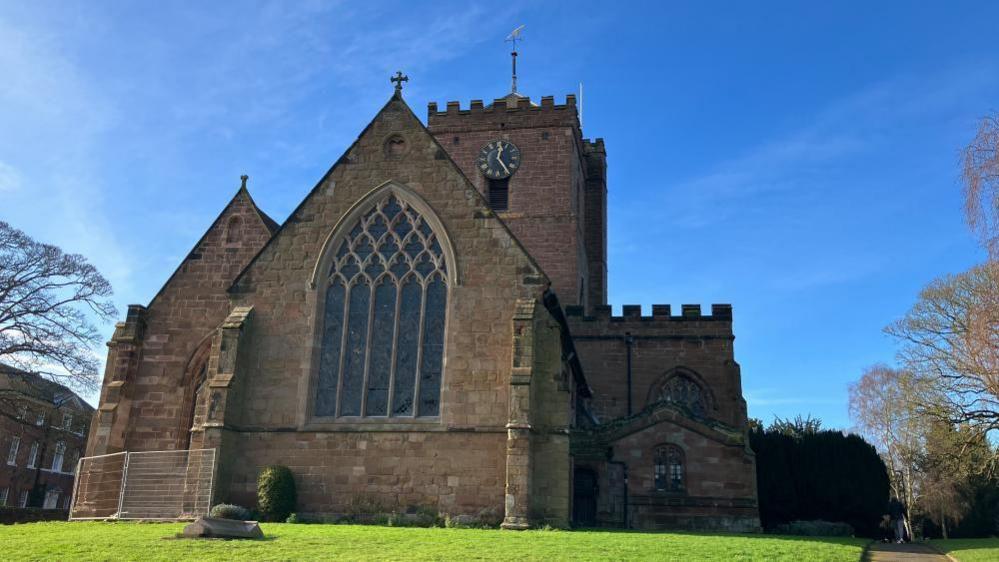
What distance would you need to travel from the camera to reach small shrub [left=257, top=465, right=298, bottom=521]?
19734 mm

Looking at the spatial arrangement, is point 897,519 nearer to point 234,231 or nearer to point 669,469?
point 669,469

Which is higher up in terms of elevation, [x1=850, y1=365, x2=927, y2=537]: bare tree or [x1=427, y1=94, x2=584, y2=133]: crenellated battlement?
[x1=427, y1=94, x2=584, y2=133]: crenellated battlement

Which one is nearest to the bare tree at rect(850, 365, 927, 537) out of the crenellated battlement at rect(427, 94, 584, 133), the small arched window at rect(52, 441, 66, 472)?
the crenellated battlement at rect(427, 94, 584, 133)

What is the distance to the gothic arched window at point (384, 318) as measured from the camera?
68.9 feet

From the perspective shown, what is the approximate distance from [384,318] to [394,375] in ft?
5.36

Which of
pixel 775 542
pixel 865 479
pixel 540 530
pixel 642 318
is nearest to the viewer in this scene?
pixel 775 542

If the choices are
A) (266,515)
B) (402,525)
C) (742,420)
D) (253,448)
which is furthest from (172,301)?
(742,420)

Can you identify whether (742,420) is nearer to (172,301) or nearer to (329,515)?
(329,515)

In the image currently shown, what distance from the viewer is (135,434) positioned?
23672 millimetres

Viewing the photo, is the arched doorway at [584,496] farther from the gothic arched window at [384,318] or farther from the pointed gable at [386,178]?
the pointed gable at [386,178]

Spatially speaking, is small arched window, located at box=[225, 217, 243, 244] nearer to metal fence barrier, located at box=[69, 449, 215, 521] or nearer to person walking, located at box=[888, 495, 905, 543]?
metal fence barrier, located at box=[69, 449, 215, 521]

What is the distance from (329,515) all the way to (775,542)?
34.5ft

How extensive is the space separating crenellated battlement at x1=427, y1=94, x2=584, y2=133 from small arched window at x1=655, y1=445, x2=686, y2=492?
20.1 metres

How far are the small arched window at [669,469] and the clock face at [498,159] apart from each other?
→ 19.1 meters
